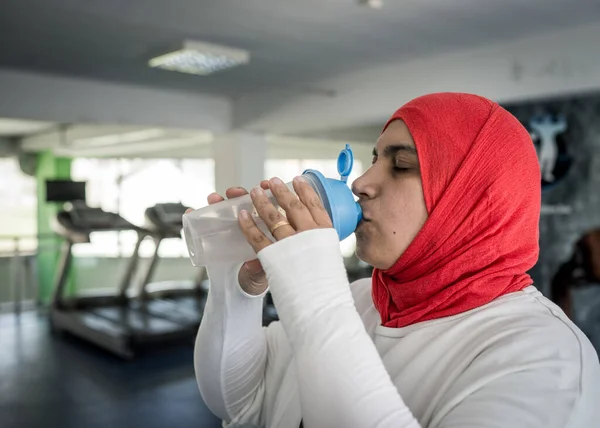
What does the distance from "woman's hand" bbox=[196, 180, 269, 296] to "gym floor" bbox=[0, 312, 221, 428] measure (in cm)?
229

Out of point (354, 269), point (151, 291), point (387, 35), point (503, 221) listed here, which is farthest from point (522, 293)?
point (354, 269)

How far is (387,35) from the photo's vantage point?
11.4 ft

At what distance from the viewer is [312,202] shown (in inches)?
26.1

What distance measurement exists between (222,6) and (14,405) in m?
2.66

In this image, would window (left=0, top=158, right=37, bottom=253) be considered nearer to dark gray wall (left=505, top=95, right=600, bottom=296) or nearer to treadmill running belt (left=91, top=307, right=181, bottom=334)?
treadmill running belt (left=91, top=307, right=181, bottom=334)

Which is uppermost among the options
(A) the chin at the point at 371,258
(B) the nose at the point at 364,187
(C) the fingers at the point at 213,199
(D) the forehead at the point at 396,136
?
(D) the forehead at the point at 396,136

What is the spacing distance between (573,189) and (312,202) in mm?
3412

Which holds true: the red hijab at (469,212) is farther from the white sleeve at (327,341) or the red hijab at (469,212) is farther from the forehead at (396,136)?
the white sleeve at (327,341)

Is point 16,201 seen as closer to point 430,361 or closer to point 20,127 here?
point 20,127

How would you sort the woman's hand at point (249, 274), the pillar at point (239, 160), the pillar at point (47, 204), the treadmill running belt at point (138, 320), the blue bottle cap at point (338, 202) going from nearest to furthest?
the blue bottle cap at point (338, 202) < the woman's hand at point (249, 274) < the treadmill running belt at point (138, 320) < the pillar at point (239, 160) < the pillar at point (47, 204)

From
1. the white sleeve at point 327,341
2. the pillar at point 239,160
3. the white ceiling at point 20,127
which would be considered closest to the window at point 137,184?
the white ceiling at point 20,127

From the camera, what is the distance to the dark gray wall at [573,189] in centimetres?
346

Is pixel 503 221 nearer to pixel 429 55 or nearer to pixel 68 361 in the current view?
pixel 429 55

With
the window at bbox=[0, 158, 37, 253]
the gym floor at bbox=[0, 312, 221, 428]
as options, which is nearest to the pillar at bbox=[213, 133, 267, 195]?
the gym floor at bbox=[0, 312, 221, 428]
